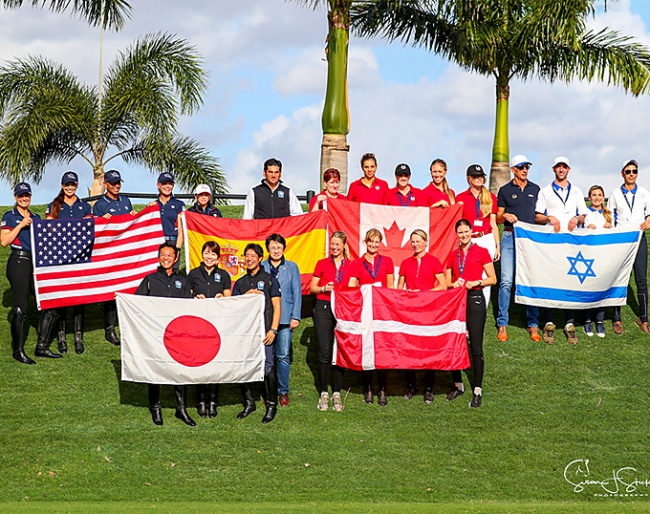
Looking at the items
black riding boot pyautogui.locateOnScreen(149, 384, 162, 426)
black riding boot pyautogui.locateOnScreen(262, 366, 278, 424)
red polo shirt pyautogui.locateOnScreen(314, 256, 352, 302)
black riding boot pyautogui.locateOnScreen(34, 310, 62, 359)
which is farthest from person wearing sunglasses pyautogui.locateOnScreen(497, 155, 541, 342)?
black riding boot pyautogui.locateOnScreen(34, 310, 62, 359)

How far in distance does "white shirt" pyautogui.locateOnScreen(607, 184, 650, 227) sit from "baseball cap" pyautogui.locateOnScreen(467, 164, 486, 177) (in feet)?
7.83

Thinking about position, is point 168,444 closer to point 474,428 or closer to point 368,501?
point 368,501

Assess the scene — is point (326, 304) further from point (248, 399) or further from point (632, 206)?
point (632, 206)

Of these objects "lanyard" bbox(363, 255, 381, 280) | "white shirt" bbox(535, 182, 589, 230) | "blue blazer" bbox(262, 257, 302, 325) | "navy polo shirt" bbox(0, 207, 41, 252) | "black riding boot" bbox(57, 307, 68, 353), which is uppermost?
"white shirt" bbox(535, 182, 589, 230)

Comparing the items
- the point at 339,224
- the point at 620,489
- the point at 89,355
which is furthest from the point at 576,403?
the point at 89,355

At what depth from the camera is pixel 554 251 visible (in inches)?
559

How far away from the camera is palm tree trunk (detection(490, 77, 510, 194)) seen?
26578 millimetres

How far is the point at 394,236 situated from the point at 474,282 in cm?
239

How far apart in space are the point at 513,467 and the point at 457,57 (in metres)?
16.5

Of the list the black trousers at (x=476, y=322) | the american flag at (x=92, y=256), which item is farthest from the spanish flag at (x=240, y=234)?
the black trousers at (x=476, y=322)

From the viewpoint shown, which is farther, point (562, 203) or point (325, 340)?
point (562, 203)

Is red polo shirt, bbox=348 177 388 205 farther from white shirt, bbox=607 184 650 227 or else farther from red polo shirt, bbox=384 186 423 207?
white shirt, bbox=607 184 650 227

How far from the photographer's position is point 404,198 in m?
13.9
